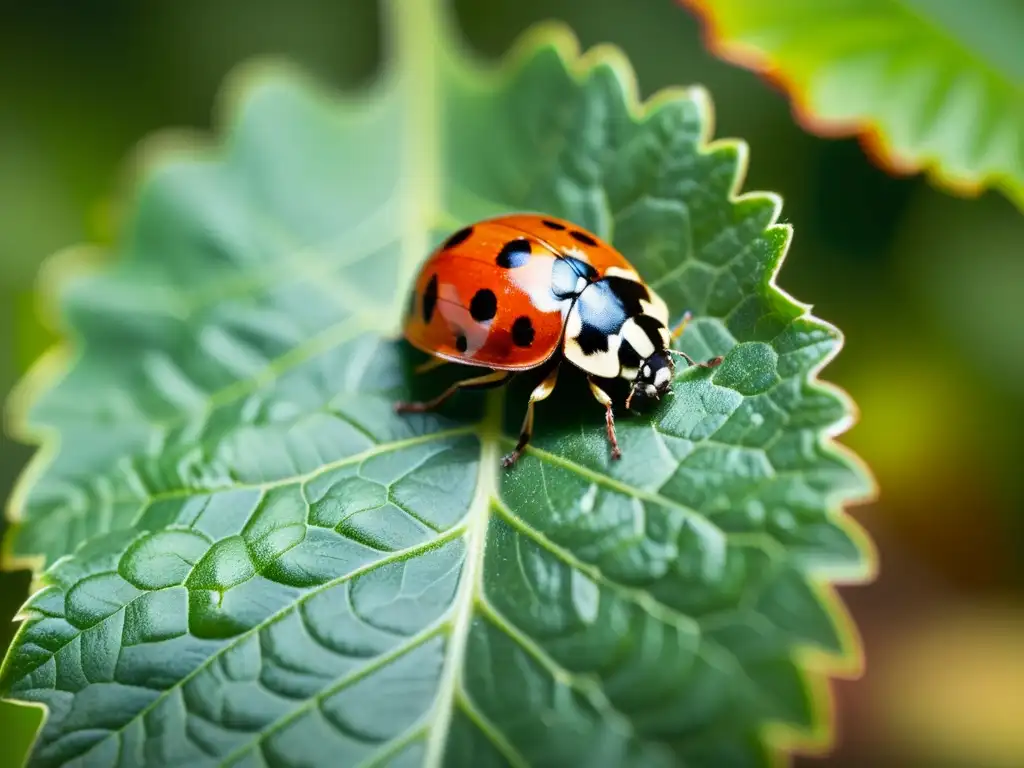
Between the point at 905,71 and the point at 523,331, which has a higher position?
the point at 905,71

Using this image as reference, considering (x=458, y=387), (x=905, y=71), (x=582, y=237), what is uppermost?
(x=905, y=71)

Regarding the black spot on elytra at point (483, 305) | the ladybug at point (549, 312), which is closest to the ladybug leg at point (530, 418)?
the ladybug at point (549, 312)

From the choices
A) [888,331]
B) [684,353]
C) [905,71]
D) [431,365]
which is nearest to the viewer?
[684,353]

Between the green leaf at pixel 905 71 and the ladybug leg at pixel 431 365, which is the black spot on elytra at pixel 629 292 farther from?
the green leaf at pixel 905 71

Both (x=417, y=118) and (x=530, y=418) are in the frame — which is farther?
(x=417, y=118)

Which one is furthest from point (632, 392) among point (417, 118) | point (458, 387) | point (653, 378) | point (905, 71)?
point (417, 118)

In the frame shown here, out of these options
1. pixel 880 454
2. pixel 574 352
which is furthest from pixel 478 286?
pixel 880 454

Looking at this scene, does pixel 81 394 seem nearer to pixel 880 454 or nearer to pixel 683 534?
pixel 683 534

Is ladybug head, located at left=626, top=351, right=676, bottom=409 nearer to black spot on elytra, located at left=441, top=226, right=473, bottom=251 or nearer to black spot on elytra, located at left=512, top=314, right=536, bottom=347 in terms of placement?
black spot on elytra, located at left=512, top=314, right=536, bottom=347

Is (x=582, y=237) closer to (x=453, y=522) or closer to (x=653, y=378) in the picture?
(x=653, y=378)
